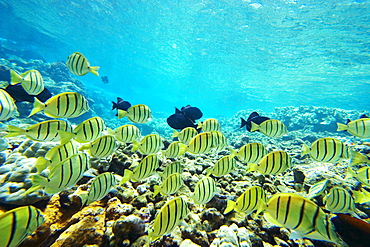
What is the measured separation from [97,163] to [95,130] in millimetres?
1746

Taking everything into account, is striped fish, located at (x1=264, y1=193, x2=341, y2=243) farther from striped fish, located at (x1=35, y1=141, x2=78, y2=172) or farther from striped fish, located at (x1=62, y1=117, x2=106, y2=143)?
striped fish, located at (x1=35, y1=141, x2=78, y2=172)

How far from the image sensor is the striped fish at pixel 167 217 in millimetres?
1664

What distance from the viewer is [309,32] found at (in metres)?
17.3

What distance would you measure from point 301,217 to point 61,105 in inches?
123

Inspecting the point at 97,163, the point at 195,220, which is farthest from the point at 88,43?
the point at 195,220

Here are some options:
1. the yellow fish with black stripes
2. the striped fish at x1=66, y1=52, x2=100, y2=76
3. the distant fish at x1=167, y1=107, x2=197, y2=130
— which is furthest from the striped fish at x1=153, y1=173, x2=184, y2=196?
the striped fish at x1=66, y1=52, x2=100, y2=76

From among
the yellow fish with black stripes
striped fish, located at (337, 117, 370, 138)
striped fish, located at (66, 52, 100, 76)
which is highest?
striped fish, located at (66, 52, 100, 76)

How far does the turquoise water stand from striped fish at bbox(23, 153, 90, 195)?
64.5 feet

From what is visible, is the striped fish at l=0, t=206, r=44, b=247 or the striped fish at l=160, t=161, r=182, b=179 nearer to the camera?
the striped fish at l=0, t=206, r=44, b=247

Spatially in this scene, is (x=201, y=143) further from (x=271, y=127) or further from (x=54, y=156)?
(x=54, y=156)

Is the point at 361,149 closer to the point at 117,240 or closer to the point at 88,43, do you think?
the point at 117,240

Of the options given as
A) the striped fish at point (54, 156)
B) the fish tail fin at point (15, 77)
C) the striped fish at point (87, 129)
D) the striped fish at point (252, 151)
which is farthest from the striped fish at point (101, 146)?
the striped fish at point (252, 151)

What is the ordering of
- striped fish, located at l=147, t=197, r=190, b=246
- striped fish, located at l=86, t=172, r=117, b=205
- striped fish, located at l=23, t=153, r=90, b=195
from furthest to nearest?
striped fish, located at l=86, t=172, r=117, b=205, striped fish, located at l=23, t=153, r=90, b=195, striped fish, located at l=147, t=197, r=190, b=246

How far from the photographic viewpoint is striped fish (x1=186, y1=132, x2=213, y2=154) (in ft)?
8.95
